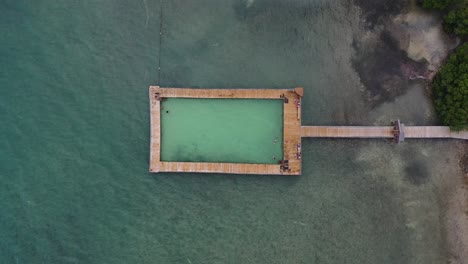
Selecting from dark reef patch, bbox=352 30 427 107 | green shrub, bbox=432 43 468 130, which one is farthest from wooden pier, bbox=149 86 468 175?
dark reef patch, bbox=352 30 427 107

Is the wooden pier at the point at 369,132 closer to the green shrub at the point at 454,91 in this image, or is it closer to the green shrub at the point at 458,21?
the green shrub at the point at 454,91

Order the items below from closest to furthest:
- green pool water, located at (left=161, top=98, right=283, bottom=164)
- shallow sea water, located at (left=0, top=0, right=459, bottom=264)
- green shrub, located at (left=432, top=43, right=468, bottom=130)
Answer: green shrub, located at (left=432, top=43, right=468, bottom=130) < shallow sea water, located at (left=0, top=0, right=459, bottom=264) < green pool water, located at (left=161, top=98, right=283, bottom=164)

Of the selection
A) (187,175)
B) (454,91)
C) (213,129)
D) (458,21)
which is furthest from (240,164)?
(458,21)

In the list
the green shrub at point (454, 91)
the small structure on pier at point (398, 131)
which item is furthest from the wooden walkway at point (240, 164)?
the green shrub at point (454, 91)

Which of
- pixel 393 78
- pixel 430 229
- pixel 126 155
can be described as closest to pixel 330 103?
pixel 393 78

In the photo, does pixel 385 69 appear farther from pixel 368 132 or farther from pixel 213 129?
pixel 213 129

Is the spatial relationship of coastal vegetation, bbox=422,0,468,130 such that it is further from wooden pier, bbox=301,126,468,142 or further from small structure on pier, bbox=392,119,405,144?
small structure on pier, bbox=392,119,405,144
